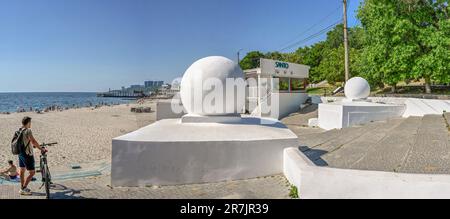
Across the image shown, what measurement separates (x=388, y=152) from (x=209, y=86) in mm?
5075

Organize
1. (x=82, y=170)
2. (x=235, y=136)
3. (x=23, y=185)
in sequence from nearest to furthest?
(x=23, y=185), (x=235, y=136), (x=82, y=170)

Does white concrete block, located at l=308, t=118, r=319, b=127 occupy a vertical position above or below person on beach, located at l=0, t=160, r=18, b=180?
above

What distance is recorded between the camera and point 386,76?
26312 mm

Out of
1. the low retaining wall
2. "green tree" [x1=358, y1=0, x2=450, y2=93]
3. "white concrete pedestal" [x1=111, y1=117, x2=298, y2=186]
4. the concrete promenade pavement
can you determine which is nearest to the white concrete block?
the concrete promenade pavement

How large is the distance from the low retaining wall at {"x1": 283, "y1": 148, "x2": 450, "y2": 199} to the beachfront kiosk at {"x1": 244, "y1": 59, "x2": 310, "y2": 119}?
59.4ft

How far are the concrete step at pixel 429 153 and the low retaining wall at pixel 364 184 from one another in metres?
1.57

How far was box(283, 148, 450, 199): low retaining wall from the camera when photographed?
192 inches

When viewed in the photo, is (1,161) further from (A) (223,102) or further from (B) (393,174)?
(B) (393,174)

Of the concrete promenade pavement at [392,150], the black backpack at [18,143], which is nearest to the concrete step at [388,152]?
the concrete promenade pavement at [392,150]

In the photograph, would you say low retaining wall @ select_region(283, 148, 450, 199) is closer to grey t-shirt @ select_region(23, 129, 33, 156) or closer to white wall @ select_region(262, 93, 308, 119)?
grey t-shirt @ select_region(23, 129, 33, 156)

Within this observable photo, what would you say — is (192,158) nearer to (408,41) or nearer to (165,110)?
(165,110)

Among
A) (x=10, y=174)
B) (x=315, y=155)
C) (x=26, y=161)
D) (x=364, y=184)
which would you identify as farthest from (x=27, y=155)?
(x=315, y=155)
